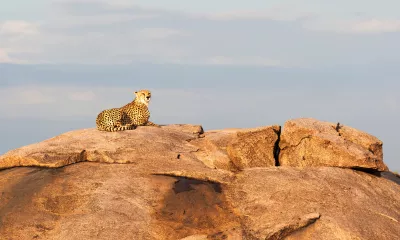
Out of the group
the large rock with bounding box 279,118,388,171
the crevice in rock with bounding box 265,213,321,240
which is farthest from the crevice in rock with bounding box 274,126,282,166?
the crevice in rock with bounding box 265,213,321,240

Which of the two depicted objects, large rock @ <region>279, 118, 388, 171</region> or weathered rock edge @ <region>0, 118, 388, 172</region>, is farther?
large rock @ <region>279, 118, 388, 171</region>

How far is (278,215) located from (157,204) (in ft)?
12.4

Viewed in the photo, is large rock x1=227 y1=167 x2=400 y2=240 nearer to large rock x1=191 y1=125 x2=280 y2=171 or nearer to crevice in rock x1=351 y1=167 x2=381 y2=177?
crevice in rock x1=351 y1=167 x2=381 y2=177

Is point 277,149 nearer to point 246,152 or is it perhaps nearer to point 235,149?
point 246,152

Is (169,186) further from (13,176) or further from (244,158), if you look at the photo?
(13,176)

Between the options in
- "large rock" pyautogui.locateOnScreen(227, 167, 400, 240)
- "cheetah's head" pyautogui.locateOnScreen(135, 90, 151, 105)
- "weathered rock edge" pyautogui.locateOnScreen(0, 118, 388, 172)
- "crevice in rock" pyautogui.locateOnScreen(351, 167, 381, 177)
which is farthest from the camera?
"cheetah's head" pyautogui.locateOnScreen(135, 90, 151, 105)

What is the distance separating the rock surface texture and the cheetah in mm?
1170

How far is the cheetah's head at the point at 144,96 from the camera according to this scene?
28.4 meters

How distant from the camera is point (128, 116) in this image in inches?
1085

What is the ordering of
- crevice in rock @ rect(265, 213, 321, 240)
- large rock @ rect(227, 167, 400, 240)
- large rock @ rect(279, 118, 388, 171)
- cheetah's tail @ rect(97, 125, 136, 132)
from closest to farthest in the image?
crevice in rock @ rect(265, 213, 321, 240) → large rock @ rect(227, 167, 400, 240) → large rock @ rect(279, 118, 388, 171) → cheetah's tail @ rect(97, 125, 136, 132)

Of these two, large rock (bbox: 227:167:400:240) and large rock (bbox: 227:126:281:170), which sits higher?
large rock (bbox: 227:126:281:170)

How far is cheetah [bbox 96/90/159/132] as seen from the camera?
83.7ft

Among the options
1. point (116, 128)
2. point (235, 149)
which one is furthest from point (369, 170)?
point (116, 128)

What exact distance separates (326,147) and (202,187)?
554 centimetres
